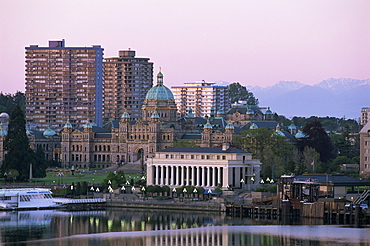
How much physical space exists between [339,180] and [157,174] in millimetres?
33116

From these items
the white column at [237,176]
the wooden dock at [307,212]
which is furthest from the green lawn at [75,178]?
the wooden dock at [307,212]

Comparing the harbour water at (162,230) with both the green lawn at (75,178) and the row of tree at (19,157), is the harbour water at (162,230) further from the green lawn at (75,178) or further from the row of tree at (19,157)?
the green lawn at (75,178)

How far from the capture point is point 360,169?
183 m

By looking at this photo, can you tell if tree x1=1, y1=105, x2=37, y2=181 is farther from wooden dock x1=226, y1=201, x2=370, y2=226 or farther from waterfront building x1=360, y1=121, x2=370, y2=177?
waterfront building x1=360, y1=121, x2=370, y2=177

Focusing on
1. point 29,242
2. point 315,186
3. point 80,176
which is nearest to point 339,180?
point 315,186

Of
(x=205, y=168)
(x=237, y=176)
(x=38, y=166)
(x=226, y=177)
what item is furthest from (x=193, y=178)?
(x=38, y=166)

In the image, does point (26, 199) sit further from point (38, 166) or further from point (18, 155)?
point (38, 166)

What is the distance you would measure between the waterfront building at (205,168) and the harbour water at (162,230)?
1807 centimetres

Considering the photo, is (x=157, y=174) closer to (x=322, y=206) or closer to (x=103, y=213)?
(x=103, y=213)

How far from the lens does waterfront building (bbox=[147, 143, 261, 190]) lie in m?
162

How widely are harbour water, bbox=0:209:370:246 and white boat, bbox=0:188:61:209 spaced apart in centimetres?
653

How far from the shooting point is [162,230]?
12731 centimetres

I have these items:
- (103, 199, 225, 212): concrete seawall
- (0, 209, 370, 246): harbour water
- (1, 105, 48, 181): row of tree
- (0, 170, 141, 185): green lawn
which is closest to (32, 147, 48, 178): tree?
(1, 105, 48, 181): row of tree

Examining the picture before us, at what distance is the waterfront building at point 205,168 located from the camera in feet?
532
